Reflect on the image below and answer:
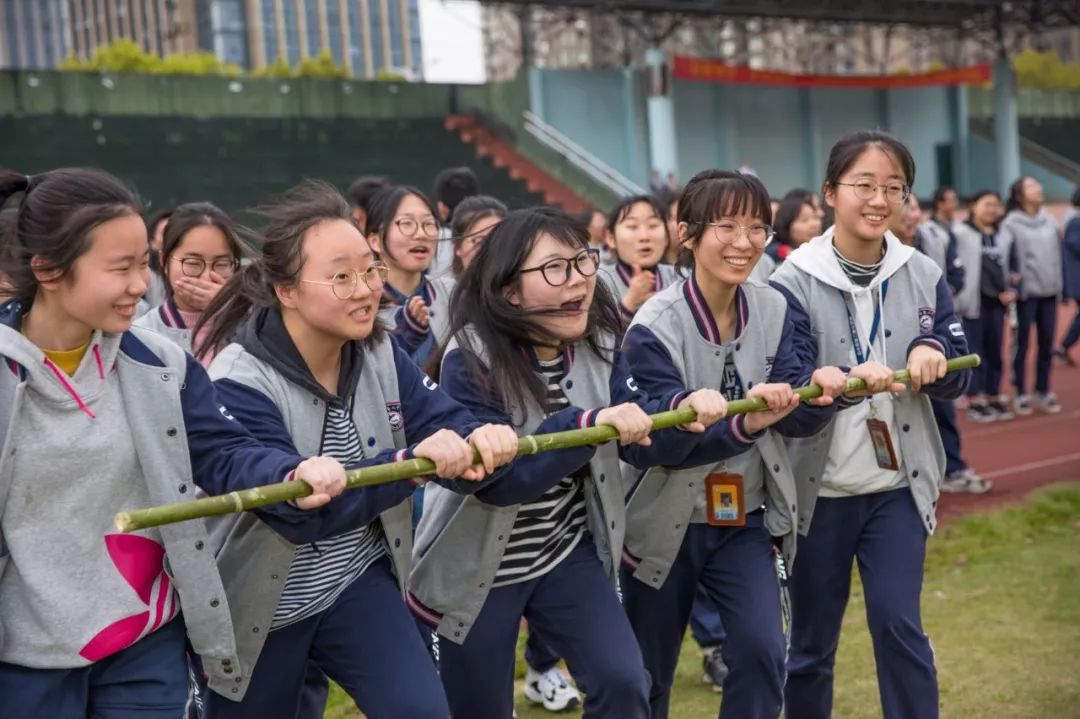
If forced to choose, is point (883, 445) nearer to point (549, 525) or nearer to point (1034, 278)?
point (549, 525)

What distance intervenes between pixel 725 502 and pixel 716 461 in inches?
5.6

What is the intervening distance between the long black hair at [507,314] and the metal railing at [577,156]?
17971 mm

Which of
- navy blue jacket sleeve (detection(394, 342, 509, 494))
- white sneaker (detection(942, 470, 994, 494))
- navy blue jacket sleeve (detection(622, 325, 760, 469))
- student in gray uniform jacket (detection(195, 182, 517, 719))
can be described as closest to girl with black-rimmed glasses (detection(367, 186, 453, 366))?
navy blue jacket sleeve (detection(622, 325, 760, 469))

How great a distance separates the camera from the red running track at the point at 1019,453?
8227 millimetres

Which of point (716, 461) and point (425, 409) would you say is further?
point (716, 461)

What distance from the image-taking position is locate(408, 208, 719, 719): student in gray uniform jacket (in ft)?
11.4

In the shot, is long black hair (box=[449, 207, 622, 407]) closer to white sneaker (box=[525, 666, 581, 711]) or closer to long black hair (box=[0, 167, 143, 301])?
long black hair (box=[0, 167, 143, 301])

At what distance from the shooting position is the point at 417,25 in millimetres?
111062

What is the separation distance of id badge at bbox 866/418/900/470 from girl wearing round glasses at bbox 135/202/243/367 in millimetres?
2256

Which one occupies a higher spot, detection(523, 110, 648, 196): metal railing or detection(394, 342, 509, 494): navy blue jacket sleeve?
detection(523, 110, 648, 196): metal railing

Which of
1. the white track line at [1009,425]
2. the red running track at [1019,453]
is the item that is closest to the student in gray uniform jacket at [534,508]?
the red running track at [1019,453]

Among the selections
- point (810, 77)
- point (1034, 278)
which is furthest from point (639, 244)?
point (810, 77)

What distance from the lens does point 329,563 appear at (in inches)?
132

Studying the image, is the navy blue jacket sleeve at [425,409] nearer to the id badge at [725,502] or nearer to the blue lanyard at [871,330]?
the id badge at [725,502]
